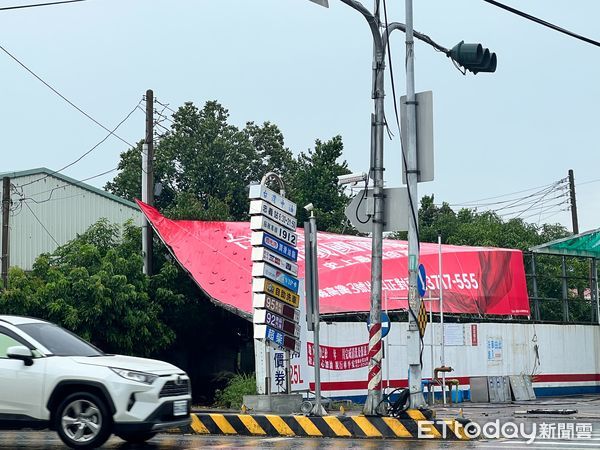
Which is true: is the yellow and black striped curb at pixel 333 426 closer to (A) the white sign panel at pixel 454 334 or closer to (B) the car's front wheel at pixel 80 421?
(B) the car's front wheel at pixel 80 421

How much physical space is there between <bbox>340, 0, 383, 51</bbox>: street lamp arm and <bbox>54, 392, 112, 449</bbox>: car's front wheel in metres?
6.91

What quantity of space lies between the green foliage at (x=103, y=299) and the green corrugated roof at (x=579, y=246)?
12398 mm

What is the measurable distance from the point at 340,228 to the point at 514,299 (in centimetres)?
1919

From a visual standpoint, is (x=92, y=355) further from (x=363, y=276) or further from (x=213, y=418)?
(x=363, y=276)

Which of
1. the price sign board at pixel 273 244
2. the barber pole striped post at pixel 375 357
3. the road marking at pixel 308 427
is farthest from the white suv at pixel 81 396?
the price sign board at pixel 273 244

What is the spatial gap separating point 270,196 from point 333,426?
569 cm

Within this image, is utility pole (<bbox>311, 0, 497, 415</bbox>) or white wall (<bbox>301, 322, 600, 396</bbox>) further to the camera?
white wall (<bbox>301, 322, 600, 396</bbox>)

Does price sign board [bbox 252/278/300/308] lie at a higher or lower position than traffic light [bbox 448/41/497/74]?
lower

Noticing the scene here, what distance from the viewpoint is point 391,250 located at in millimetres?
29625

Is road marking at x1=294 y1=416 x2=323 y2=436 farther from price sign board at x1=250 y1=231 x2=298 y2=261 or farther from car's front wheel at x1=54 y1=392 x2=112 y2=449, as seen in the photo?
price sign board at x1=250 y1=231 x2=298 y2=261

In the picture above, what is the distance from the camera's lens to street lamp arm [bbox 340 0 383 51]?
49.5 feet

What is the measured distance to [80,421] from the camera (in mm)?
12125

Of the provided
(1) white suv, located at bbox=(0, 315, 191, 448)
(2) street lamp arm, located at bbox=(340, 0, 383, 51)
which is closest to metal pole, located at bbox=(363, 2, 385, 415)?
(2) street lamp arm, located at bbox=(340, 0, 383, 51)

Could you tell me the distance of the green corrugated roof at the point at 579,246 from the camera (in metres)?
32.5
